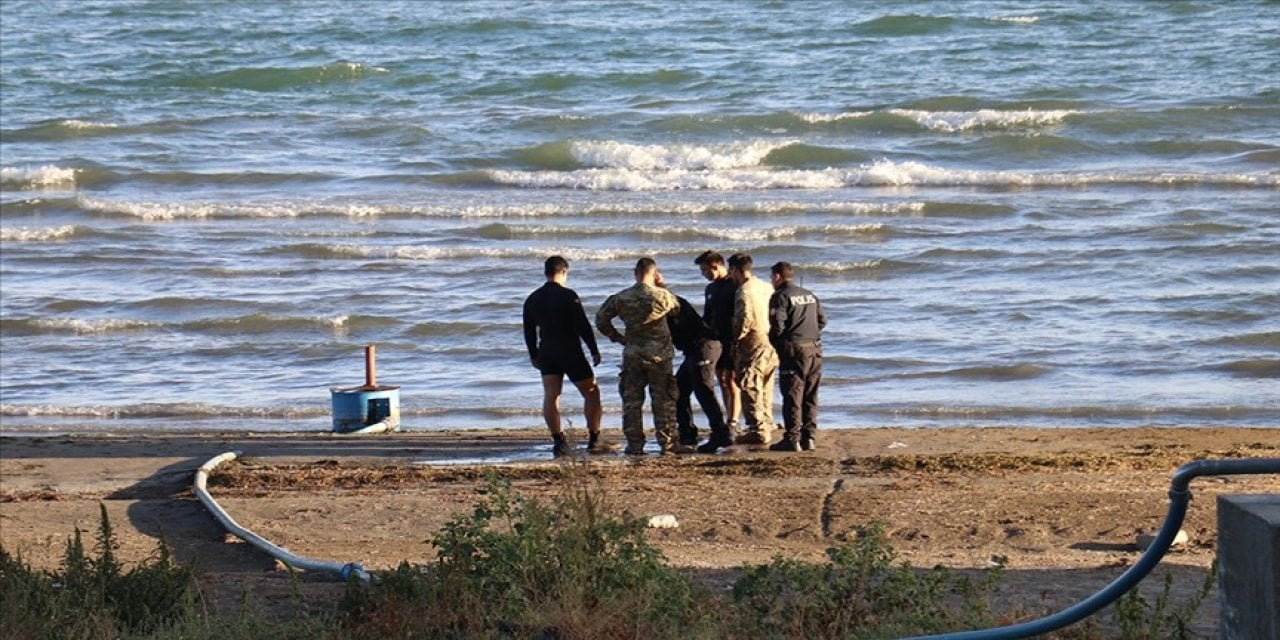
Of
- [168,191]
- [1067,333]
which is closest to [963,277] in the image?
[1067,333]

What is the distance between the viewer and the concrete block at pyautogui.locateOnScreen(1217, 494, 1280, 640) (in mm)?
6160

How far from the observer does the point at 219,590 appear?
9.08m

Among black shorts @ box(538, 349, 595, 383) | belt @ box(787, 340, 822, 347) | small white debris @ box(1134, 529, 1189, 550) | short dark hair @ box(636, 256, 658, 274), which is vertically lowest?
small white debris @ box(1134, 529, 1189, 550)

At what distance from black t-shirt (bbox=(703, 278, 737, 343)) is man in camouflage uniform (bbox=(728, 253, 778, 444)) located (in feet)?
0.27

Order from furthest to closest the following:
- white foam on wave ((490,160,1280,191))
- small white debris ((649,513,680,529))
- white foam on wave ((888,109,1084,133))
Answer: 1. white foam on wave ((888,109,1084,133))
2. white foam on wave ((490,160,1280,191))
3. small white debris ((649,513,680,529))

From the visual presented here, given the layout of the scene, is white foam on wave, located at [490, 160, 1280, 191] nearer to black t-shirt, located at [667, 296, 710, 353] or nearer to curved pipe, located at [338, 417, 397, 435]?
curved pipe, located at [338, 417, 397, 435]

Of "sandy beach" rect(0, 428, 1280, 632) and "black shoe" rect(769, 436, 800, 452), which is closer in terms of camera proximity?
"sandy beach" rect(0, 428, 1280, 632)

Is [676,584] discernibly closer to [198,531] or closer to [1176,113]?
[198,531]

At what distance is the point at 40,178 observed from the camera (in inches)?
1286

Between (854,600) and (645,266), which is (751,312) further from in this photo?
(854,600)

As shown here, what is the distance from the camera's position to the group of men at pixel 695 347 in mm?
13578

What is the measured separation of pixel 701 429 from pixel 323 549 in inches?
191

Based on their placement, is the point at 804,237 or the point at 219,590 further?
the point at 804,237

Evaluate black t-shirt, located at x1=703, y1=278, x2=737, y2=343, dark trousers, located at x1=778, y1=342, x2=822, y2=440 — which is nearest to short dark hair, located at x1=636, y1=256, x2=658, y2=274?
black t-shirt, located at x1=703, y1=278, x2=737, y2=343
